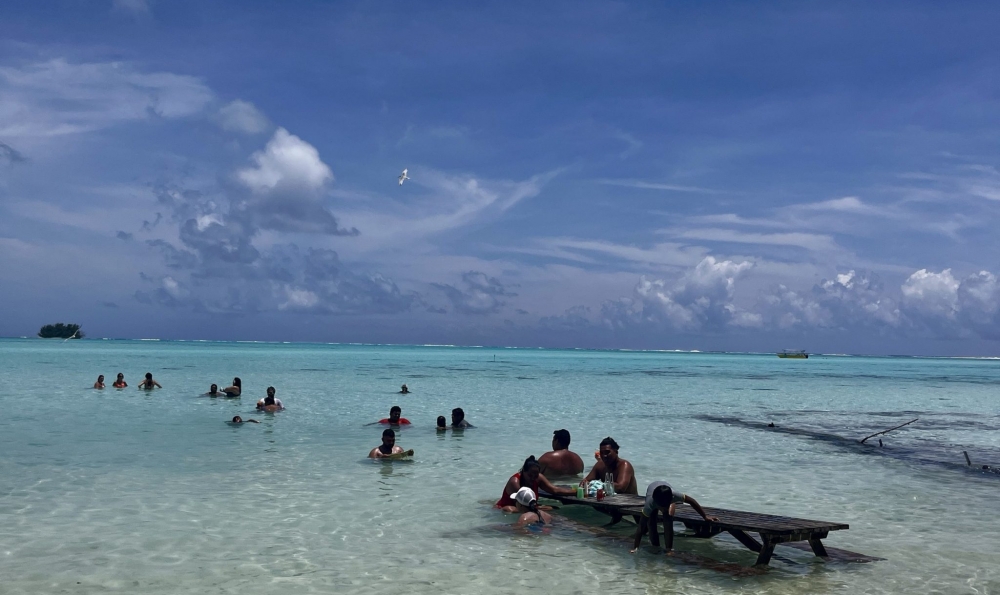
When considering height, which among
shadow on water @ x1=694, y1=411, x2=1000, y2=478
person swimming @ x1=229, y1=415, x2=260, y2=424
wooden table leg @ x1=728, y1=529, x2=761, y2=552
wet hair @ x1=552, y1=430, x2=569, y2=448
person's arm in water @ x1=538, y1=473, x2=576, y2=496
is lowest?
shadow on water @ x1=694, y1=411, x2=1000, y2=478

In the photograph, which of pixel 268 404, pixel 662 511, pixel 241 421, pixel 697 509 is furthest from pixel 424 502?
pixel 268 404

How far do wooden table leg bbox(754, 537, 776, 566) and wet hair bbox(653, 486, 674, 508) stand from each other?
1.57 m

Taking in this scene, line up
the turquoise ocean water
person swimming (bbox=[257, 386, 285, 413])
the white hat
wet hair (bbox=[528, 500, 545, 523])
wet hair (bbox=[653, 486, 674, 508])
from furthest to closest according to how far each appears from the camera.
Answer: person swimming (bbox=[257, 386, 285, 413]) < the white hat < wet hair (bbox=[528, 500, 545, 523]) < wet hair (bbox=[653, 486, 674, 508]) < the turquoise ocean water

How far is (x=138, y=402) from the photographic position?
36875 mm

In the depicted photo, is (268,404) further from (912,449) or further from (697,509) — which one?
(912,449)

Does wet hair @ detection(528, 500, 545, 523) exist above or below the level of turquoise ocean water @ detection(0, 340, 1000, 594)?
above

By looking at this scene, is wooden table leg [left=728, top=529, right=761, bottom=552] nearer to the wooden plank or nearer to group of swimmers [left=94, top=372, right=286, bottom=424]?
the wooden plank

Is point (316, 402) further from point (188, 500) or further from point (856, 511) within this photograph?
point (856, 511)

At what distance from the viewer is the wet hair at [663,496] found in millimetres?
12078

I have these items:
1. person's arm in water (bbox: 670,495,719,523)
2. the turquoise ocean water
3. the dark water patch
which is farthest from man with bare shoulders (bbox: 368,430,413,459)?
the dark water patch

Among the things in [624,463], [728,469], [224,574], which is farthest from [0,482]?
[728,469]

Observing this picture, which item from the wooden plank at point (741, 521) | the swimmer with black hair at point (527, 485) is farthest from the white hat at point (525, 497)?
the wooden plank at point (741, 521)

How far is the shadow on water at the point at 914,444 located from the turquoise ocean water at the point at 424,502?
0.21m

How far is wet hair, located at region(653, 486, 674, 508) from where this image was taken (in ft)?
39.6
